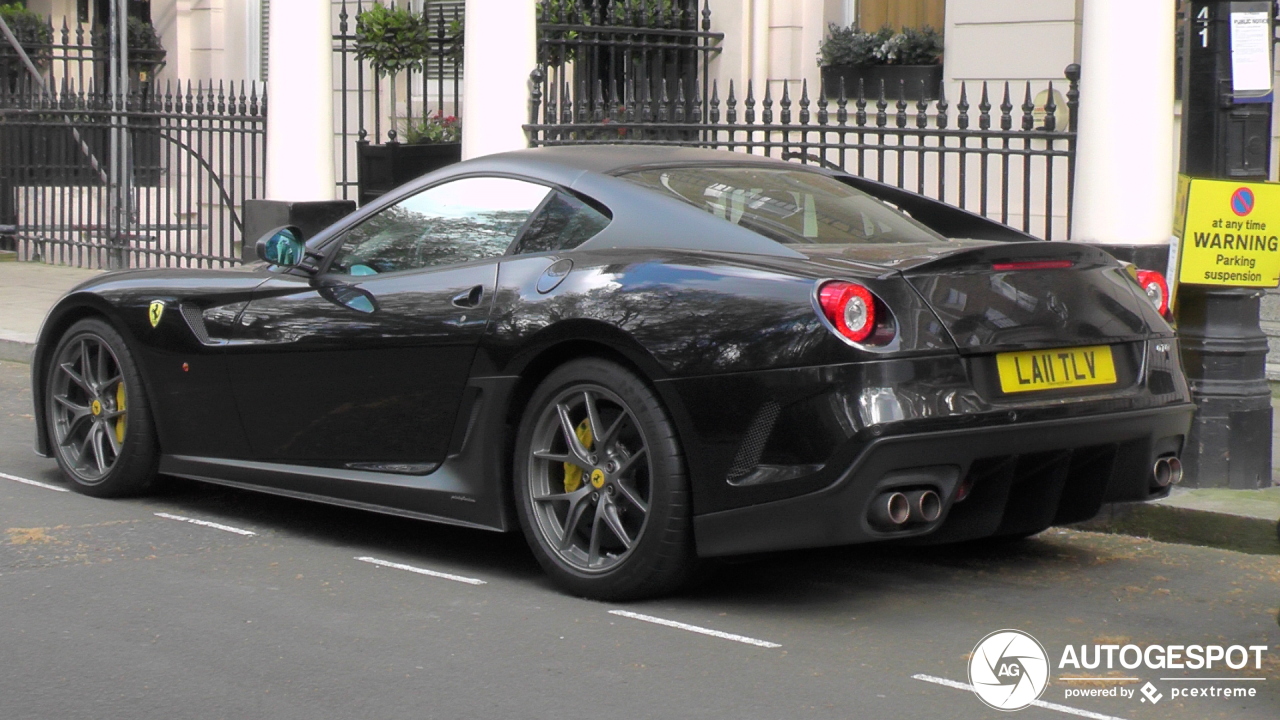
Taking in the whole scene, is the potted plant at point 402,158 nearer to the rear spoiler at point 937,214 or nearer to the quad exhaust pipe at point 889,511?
the rear spoiler at point 937,214

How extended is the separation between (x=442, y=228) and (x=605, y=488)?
1291 mm

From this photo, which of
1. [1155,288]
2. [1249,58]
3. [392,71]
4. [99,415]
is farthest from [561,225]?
[392,71]

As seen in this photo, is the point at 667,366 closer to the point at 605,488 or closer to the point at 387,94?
the point at 605,488

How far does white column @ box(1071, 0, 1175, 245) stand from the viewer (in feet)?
24.0

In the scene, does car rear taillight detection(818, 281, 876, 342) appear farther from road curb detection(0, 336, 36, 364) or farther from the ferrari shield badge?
road curb detection(0, 336, 36, 364)

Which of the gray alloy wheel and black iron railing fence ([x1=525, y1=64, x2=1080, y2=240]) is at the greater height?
black iron railing fence ([x1=525, y1=64, x2=1080, y2=240])

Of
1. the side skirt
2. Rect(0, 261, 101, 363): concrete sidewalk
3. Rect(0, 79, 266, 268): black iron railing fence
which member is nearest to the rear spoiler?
the side skirt

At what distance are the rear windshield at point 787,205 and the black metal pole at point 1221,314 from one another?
1660 millimetres

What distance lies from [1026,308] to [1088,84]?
2.86m

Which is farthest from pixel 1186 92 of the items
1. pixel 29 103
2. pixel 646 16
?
pixel 29 103

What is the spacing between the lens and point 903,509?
475 centimetres

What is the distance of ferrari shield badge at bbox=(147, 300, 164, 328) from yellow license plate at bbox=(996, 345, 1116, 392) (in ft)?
11.0

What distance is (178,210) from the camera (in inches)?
619

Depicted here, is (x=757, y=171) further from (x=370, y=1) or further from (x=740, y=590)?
(x=370, y=1)
